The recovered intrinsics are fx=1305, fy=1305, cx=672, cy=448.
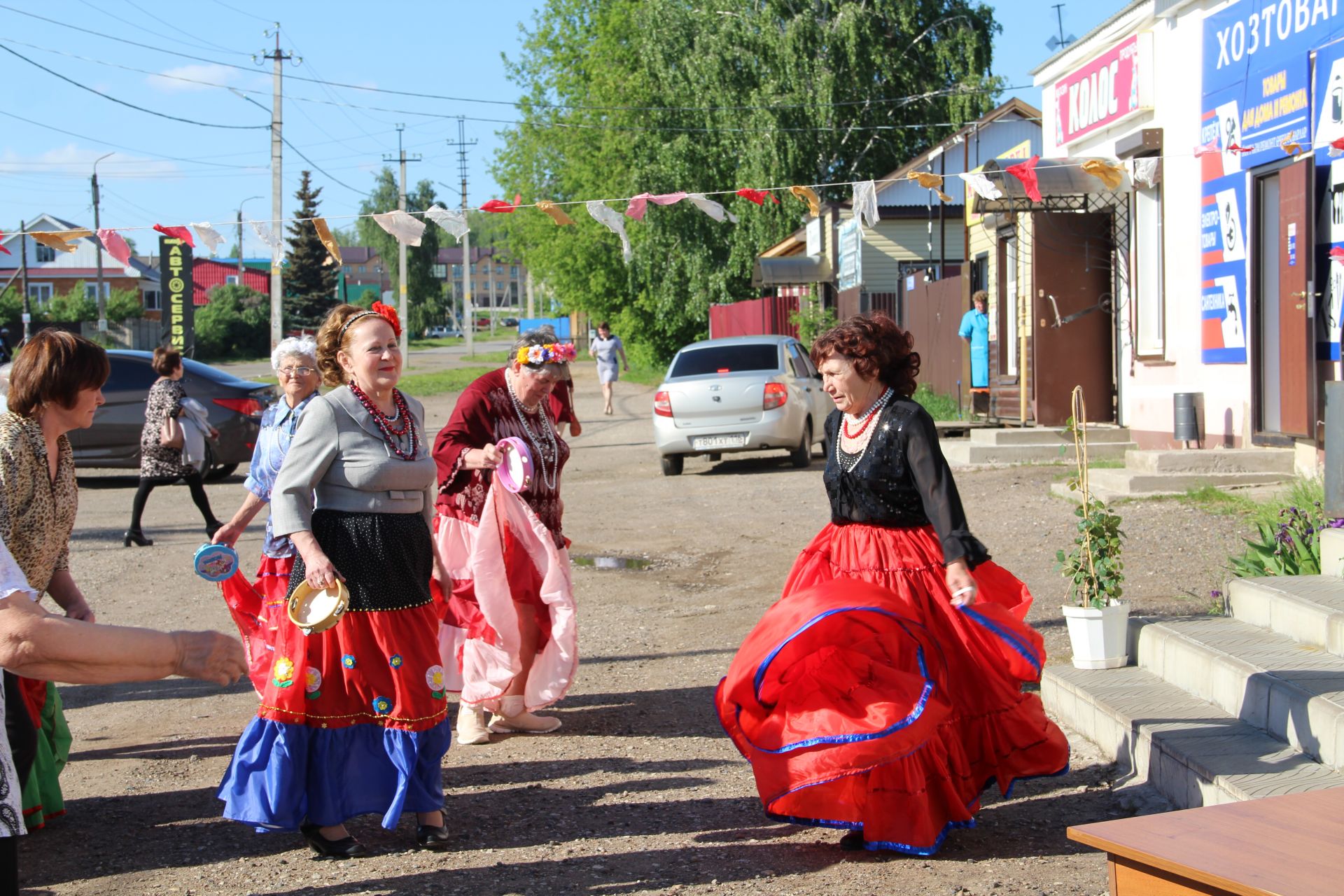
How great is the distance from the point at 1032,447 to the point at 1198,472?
3.31 m

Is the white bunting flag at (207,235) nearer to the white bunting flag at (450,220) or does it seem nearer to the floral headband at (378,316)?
the white bunting flag at (450,220)

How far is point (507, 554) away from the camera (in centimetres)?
597

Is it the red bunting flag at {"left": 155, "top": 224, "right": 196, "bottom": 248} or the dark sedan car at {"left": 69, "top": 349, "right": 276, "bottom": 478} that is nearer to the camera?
the red bunting flag at {"left": 155, "top": 224, "right": 196, "bottom": 248}

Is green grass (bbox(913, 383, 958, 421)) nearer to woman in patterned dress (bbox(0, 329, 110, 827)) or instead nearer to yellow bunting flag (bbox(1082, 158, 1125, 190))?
yellow bunting flag (bbox(1082, 158, 1125, 190))

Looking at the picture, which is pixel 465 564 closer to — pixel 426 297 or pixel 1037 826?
pixel 1037 826

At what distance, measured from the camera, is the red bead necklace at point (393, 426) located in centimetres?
463

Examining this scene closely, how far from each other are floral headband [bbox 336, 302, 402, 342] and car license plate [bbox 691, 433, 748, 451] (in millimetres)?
11433

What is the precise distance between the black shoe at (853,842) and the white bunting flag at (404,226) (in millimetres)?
9809

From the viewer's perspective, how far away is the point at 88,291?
83.6m

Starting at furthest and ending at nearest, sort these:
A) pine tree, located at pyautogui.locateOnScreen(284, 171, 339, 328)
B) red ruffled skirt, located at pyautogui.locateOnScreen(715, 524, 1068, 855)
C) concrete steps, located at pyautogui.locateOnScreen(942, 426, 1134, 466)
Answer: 1. pine tree, located at pyautogui.locateOnScreen(284, 171, 339, 328)
2. concrete steps, located at pyautogui.locateOnScreen(942, 426, 1134, 466)
3. red ruffled skirt, located at pyautogui.locateOnScreen(715, 524, 1068, 855)

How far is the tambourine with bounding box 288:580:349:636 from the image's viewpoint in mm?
4227

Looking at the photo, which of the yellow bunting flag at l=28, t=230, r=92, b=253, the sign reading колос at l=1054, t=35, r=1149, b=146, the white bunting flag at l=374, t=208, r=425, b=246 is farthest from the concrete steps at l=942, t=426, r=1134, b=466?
the yellow bunting flag at l=28, t=230, r=92, b=253

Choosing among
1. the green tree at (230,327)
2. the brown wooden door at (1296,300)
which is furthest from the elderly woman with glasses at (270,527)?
the green tree at (230,327)

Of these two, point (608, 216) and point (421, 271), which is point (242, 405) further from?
point (421, 271)
